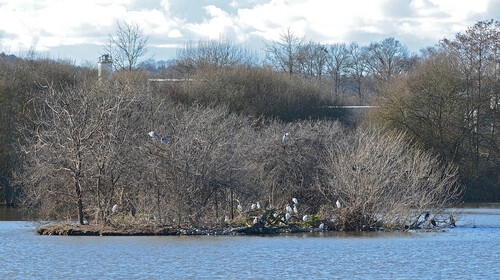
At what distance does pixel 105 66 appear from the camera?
56.8 m

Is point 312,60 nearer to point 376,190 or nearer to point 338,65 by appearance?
point 338,65

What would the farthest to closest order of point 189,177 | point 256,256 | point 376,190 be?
point 376,190 < point 189,177 < point 256,256

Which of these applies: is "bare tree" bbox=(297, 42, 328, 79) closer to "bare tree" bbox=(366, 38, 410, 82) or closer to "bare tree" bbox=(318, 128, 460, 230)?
"bare tree" bbox=(366, 38, 410, 82)

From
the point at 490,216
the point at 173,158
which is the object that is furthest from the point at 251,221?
the point at 490,216

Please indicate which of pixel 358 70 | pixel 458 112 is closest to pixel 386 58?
pixel 358 70

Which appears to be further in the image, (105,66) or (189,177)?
(105,66)

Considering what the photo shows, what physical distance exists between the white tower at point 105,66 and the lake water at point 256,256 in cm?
2771

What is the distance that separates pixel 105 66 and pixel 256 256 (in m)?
38.7

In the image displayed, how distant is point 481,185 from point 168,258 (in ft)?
106

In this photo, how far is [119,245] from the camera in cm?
2289

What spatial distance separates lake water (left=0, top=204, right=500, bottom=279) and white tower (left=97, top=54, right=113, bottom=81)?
2771 centimetres

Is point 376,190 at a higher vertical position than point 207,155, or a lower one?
lower

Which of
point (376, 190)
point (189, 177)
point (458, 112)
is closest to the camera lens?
point (189, 177)

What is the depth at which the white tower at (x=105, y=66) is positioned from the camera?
53.9m
